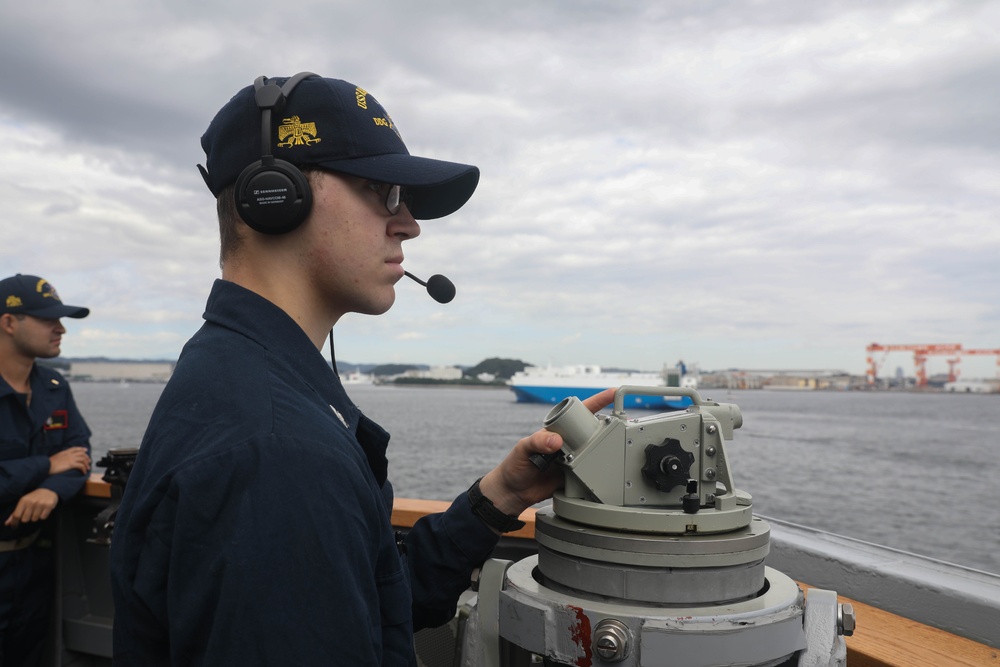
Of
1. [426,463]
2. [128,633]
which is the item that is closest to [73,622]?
[128,633]

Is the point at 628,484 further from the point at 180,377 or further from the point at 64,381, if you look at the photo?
the point at 64,381

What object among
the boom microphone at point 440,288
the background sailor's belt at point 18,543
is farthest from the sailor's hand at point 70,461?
the boom microphone at point 440,288

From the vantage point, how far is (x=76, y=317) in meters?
3.53

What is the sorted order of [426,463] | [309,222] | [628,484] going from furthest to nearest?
[426,463], [628,484], [309,222]

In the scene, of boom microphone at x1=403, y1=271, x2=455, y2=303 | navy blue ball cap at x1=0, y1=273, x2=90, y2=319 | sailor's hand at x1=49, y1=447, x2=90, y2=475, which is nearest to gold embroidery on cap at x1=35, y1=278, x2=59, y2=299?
navy blue ball cap at x1=0, y1=273, x2=90, y2=319

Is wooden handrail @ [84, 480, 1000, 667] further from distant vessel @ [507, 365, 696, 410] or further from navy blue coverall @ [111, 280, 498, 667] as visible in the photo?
distant vessel @ [507, 365, 696, 410]

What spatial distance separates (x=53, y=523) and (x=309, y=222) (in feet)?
9.91

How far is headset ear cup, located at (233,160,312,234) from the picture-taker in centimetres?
106

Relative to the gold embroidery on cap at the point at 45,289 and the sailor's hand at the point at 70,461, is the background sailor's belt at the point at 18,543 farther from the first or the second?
the gold embroidery on cap at the point at 45,289

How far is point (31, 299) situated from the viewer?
336cm

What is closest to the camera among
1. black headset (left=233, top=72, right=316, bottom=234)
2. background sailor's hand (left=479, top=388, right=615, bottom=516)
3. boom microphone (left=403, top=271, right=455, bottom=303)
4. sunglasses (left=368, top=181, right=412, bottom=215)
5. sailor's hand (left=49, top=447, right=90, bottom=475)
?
black headset (left=233, top=72, right=316, bottom=234)

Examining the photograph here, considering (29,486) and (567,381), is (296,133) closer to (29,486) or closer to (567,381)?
(29,486)

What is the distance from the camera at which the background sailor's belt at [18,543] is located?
303cm

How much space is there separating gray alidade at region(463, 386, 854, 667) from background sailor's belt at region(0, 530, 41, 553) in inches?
105
